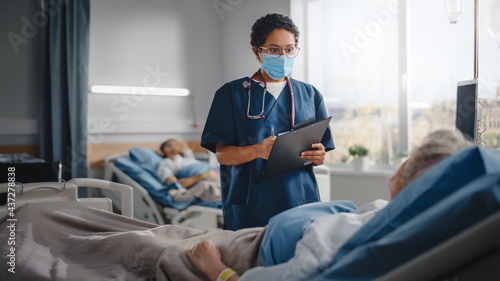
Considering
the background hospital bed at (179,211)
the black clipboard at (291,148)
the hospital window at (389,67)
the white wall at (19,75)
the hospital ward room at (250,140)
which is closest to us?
the hospital ward room at (250,140)

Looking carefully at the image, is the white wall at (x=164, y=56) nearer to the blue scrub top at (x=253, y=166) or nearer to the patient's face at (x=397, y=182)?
the blue scrub top at (x=253, y=166)

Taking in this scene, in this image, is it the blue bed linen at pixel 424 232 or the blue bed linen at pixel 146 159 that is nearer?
the blue bed linen at pixel 424 232

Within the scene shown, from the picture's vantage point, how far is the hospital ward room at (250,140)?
0.86m

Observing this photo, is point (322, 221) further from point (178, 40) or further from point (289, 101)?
point (178, 40)

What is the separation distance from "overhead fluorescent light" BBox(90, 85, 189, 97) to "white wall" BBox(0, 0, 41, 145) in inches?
17.7

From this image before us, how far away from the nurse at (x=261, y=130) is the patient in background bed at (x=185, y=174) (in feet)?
4.33

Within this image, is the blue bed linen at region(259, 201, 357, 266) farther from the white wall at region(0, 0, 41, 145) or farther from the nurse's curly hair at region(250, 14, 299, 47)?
the white wall at region(0, 0, 41, 145)

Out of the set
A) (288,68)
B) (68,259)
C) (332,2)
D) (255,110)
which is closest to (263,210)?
(255,110)

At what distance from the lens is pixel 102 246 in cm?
137

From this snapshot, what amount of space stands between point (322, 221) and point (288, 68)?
84 centimetres

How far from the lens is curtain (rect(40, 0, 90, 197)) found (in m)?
3.17

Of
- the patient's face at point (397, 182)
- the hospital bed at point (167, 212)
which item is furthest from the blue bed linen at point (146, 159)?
the patient's face at point (397, 182)

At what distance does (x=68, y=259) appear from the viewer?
4.45ft

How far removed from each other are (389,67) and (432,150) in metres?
2.75
